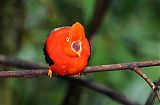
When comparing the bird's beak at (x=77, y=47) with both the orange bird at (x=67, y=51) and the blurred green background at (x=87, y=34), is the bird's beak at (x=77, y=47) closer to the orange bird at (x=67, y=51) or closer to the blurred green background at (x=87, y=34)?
the orange bird at (x=67, y=51)

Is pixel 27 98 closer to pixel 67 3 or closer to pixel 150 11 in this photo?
pixel 67 3

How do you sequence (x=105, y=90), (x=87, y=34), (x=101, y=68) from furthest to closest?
(x=87, y=34)
(x=105, y=90)
(x=101, y=68)

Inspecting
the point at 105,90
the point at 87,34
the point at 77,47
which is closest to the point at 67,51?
the point at 77,47

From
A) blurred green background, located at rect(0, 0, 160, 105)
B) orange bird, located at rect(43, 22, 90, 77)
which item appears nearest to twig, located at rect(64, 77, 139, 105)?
blurred green background, located at rect(0, 0, 160, 105)

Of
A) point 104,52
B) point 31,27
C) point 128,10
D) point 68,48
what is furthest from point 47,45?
point 128,10

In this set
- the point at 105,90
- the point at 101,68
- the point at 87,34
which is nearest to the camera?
the point at 101,68

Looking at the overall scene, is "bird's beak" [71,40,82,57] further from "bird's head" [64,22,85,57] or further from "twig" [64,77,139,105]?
"twig" [64,77,139,105]

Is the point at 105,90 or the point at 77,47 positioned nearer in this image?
the point at 77,47

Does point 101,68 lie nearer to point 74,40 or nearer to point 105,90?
point 74,40
